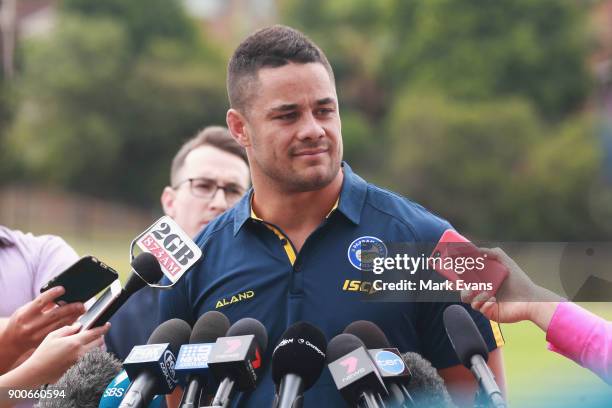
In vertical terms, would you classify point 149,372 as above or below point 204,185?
below

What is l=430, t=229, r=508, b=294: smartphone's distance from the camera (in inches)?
123

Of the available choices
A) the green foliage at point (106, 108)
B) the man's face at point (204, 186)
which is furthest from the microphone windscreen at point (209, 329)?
the green foliage at point (106, 108)

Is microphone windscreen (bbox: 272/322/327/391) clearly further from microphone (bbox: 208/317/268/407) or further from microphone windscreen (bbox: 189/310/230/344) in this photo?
microphone windscreen (bbox: 189/310/230/344)

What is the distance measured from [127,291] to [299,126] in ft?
2.68

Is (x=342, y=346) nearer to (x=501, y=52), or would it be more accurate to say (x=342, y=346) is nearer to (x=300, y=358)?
(x=300, y=358)

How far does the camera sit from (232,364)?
111 inches

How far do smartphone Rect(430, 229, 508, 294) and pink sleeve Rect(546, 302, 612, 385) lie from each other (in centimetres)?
20

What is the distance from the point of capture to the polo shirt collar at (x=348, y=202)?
3738 mm

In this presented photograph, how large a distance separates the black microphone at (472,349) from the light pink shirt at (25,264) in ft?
5.68

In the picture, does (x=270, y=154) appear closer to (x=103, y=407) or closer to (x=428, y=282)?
(x=428, y=282)

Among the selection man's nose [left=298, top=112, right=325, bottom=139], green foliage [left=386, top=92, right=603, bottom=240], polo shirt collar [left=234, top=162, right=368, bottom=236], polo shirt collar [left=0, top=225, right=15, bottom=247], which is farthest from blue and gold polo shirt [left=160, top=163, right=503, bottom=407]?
green foliage [left=386, top=92, right=603, bottom=240]

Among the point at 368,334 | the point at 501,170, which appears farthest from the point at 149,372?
→ the point at 501,170

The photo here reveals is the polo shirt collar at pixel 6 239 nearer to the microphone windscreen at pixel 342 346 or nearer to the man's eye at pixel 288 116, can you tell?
the man's eye at pixel 288 116

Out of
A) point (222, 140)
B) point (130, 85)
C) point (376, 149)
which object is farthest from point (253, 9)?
point (222, 140)
